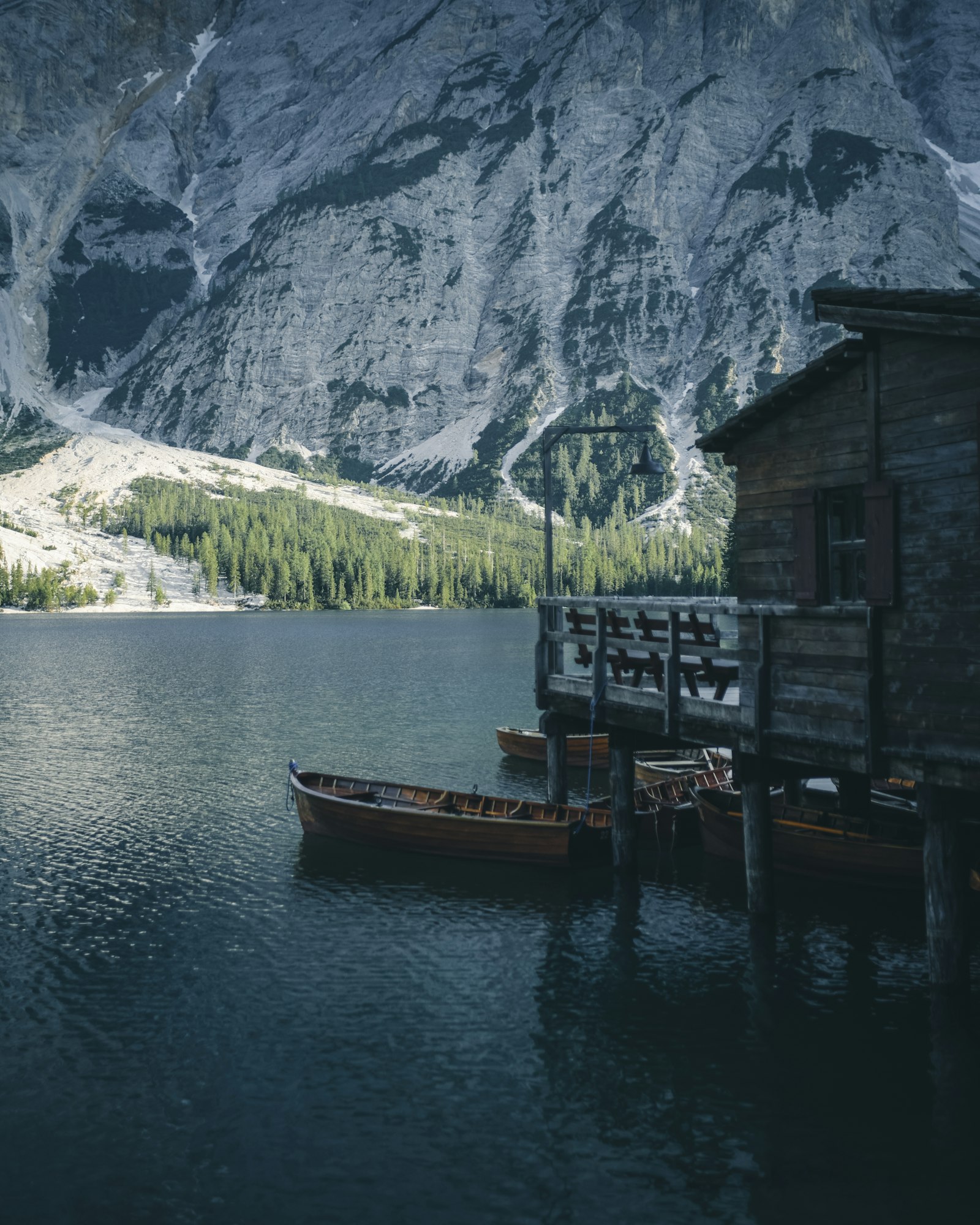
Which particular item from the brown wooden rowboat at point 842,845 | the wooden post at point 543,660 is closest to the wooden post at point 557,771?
the wooden post at point 543,660

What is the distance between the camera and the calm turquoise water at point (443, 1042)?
13102mm

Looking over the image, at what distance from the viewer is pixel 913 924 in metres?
22.5

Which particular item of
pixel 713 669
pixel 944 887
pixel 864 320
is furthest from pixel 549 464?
pixel 944 887

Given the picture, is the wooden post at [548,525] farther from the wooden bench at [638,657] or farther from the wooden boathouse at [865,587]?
the wooden boathouse at [865,587]

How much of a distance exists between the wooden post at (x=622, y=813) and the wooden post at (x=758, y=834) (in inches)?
189

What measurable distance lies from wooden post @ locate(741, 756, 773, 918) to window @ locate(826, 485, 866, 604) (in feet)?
14.3

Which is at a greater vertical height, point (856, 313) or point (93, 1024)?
point (856, 313)

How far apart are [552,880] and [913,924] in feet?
28.9

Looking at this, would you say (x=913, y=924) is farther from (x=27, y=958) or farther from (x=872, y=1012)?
(x=27, y=958)

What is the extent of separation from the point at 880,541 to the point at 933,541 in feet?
2.83

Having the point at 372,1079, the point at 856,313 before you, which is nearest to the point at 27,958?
the point at 372,1079

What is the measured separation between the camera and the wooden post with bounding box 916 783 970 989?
1692 centimetres

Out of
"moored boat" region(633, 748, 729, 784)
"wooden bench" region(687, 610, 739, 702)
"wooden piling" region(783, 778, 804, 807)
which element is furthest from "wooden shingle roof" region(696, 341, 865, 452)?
"moored boat" region(633, 748, 729, 784)

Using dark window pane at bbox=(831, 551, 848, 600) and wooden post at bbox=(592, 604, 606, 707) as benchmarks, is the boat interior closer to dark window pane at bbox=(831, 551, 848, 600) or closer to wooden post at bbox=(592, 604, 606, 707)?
wooden post at bbox=(592, 604, 606, 707)
